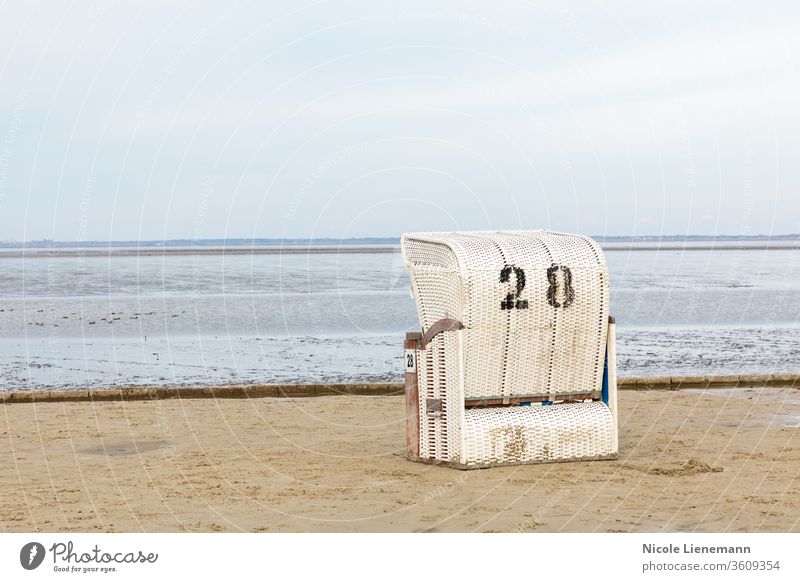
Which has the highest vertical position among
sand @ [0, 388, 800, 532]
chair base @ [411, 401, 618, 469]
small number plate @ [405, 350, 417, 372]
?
small number plate @ [405, 350, 417, 372]

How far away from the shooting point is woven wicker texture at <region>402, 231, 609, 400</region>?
8.44 metres

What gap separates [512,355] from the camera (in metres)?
8.61

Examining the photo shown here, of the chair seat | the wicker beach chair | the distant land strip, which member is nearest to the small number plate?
the wicker beach chair

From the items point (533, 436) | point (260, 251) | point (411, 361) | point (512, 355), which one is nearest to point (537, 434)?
point (533, 436)

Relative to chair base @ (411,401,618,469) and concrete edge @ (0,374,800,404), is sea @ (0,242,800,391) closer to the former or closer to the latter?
concrete edge @ (0,374,800,404)

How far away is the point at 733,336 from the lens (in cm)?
2083

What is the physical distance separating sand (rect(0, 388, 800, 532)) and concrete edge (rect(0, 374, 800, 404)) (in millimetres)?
991

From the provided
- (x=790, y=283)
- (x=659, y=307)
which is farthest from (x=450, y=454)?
(x=790, y=283)

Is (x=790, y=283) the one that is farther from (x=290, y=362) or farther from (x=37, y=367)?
(x=37, y=367)

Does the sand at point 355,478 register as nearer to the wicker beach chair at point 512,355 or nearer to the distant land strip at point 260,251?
the wicker beach chair at point 512,355

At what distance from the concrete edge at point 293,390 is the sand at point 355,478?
0.99m

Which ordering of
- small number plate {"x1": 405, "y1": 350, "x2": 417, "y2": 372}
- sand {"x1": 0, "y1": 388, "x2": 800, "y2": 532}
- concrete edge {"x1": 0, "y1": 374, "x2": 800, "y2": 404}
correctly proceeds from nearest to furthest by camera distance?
1. sand {"x1": 0, "y1": 388, "x2": 800, "y2": 532}
2. small number plate {"x1": 405, "y1": 350, "x2": 417, "y2": 372}
3. concrete edge {"x1": 0, "y1": 374, "x2": 800, "y2": 404}

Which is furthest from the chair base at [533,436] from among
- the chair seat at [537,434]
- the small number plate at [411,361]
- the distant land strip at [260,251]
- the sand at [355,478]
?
the distant land strip at [260,251]

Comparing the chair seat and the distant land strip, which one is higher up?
the distant land strip
